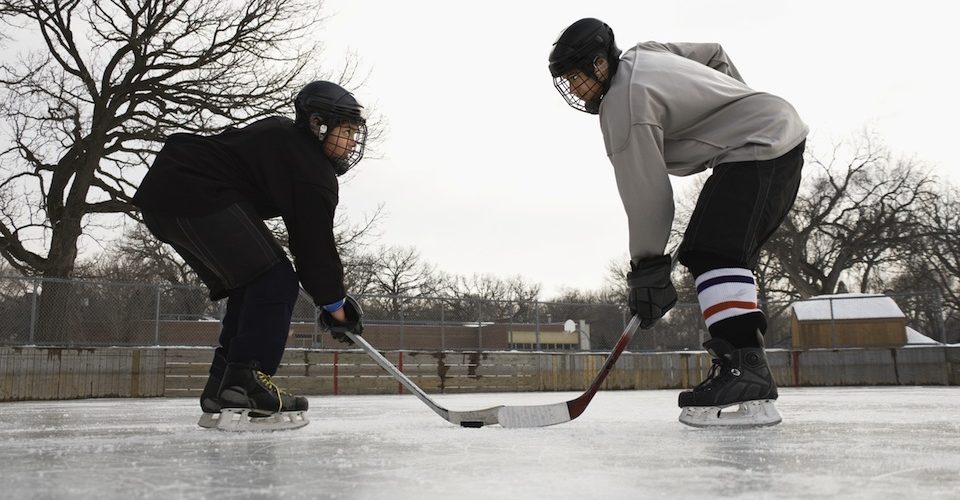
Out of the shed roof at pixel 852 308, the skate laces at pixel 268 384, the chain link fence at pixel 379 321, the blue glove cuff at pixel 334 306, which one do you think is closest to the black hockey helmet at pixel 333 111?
the blue glove cuff at pixel 334 306

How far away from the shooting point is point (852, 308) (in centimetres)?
1481

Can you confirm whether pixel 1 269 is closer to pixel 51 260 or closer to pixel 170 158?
pixel 51 260

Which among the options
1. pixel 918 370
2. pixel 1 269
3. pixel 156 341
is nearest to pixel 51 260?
pixel 156 341

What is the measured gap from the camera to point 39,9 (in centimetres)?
1262

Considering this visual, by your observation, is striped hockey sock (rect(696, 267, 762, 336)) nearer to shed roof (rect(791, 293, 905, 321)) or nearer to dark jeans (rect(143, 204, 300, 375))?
dark jeans (rect(143, 204, 300, 375))

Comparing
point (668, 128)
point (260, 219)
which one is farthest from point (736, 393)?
point (260, 219)

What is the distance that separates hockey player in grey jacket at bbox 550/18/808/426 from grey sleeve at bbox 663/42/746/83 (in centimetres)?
29

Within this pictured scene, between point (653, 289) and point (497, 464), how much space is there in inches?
45.8

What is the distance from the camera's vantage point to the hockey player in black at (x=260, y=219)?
2650 mm

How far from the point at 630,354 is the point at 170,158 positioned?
36.5 feet

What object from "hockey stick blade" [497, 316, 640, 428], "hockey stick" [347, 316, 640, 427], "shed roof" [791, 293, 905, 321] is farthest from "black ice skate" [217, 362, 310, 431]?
"shed roof" [791, 293, 905, 321]

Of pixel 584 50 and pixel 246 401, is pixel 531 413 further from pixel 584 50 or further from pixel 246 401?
pixel 584 50

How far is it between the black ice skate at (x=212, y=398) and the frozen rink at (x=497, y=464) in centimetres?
27

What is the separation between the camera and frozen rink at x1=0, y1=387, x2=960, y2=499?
4.02ft
